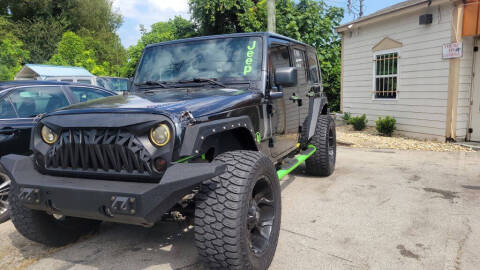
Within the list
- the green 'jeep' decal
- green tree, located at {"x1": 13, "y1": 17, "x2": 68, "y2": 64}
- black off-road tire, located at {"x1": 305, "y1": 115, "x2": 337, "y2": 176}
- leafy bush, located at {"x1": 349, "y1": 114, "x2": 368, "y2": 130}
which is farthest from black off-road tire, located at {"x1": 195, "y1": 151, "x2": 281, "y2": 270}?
green tree, located at {"x1": 13, "y1": 17, "x2": 68, "y2": 64}

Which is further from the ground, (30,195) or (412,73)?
(412,73)

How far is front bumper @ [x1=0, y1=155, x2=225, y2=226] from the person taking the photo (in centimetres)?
206

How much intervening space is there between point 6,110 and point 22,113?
0.17 metres

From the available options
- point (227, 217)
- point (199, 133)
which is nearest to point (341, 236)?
point (227, 217)

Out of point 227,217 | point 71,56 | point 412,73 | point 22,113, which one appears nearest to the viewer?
point 227,217

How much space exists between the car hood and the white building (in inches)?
266

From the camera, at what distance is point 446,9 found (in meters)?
8.09

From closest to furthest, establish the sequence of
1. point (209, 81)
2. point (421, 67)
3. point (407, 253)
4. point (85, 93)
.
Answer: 1. point (407, 253)
2. point (209, 81)
3. point (85, 93)
4. point (421, 67)

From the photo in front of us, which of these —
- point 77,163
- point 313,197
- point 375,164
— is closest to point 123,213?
point 77,163

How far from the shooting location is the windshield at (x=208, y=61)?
351cm

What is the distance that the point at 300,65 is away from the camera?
4742 millimetres

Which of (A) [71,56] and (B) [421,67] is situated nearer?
(B) [421,67]

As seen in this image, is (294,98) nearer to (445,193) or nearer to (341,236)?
(341,236)

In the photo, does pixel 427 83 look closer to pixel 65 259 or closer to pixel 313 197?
pixel 313 197
